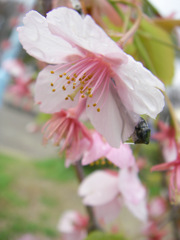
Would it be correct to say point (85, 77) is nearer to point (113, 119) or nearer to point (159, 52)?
point (113, 119)

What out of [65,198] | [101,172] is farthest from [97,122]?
[65,198]

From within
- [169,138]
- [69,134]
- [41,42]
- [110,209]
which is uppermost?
[41,42]

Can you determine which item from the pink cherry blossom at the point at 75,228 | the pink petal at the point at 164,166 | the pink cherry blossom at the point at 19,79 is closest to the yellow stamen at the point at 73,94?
the pink petal at the point at 164,166

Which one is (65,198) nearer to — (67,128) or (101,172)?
(101,172)

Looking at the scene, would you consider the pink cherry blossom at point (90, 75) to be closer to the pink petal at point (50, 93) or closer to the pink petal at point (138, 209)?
the pink petal at point (50, 93)

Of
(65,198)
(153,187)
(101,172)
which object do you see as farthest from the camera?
(153,187)

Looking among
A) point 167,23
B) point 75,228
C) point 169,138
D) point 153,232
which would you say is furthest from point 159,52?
point 153,232
